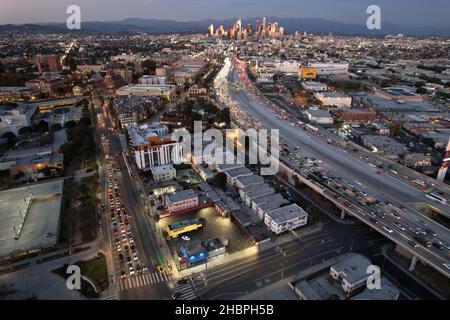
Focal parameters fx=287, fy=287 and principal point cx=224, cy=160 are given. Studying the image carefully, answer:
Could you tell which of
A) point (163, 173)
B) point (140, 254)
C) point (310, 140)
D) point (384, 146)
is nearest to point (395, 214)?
point (384, 146)

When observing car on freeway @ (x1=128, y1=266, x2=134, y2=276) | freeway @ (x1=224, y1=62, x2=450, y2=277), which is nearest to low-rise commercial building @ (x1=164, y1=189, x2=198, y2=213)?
car on freeway @ (x1=128, y1=266, x2=134, y2=276)

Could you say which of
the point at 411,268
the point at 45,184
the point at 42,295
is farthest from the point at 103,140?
the point at 411,268

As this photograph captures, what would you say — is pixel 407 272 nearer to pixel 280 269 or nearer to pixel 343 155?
pixel 280 269

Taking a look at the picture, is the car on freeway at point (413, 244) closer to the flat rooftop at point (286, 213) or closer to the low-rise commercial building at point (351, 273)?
the low-rise commercial building at point (351, 273)

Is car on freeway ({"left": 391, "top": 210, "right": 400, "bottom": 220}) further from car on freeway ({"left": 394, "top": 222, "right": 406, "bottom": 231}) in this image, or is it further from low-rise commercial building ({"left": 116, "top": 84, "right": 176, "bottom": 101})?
low-rise commercial building ({"left": 116, "top": 84, "right": 176, "bottom": 101})

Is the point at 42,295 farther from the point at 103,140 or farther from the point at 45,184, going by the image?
the point at 103,140

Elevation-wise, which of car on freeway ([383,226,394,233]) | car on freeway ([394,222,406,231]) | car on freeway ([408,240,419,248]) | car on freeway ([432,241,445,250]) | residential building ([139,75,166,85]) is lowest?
car on freeway ([432,241,445,250])
